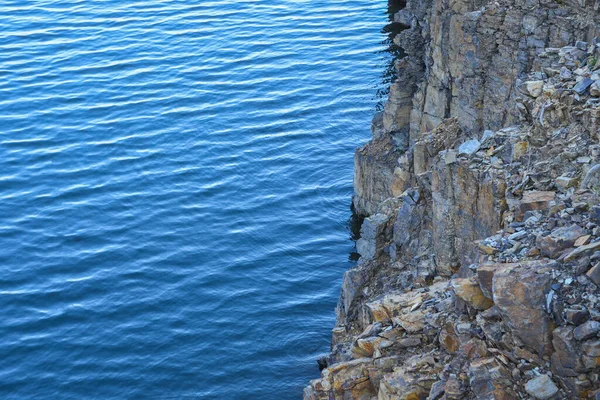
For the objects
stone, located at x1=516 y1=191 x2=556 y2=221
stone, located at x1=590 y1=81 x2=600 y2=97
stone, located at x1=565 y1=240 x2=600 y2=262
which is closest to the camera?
stone, located at x1=565 y1=240 x2=600 y2=262

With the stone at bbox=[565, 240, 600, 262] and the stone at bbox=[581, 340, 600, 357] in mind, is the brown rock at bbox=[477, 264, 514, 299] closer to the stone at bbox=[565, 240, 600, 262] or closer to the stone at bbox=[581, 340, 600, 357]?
the stone at bbox=[565, 240, 600, 262]

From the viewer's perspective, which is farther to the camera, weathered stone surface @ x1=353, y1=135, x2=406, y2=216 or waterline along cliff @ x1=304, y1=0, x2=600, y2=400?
weathered stone surface @ x1=353, y1=135, x2=406, y2=216

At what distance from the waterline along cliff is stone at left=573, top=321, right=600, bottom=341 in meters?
0.04

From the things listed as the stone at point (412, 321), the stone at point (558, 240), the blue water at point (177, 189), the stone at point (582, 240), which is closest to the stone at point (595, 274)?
the stone at point (582, 240)

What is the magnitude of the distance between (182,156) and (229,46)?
18229mm

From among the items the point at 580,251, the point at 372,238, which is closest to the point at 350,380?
the point at 580,251

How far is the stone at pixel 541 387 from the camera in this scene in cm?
1964

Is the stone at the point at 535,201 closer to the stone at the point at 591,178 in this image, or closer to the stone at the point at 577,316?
the stone at the point at 591,178

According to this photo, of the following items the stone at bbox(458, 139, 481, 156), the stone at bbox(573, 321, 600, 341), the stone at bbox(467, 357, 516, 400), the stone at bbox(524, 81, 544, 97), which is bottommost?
the stone at bbox(467, 357, 516, 400)

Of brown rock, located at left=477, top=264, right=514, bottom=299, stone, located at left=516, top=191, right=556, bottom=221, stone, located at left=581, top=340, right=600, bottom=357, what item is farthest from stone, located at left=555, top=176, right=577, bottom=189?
stone, located at left=581, top=340, right=600, bottom=357

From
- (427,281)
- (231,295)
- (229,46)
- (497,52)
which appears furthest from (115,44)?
(427,281)

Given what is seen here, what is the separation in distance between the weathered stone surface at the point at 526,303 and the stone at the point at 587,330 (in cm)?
71

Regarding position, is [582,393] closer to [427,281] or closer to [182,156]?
[427,281]

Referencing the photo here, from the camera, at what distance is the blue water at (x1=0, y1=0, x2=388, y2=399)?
45.6 m
